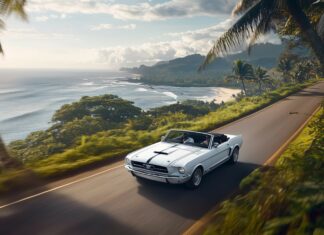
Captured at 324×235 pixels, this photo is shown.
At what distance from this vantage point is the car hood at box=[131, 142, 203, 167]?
30.6ft

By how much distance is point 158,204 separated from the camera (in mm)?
8484

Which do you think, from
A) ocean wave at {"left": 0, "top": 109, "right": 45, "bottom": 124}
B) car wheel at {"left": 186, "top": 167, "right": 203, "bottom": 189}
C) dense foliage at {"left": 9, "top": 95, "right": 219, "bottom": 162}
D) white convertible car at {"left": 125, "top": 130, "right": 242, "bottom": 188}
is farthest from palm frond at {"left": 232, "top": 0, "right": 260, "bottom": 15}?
ocean wave at {"left": 0, "top": 109, "right": 45, "bottom": 124}

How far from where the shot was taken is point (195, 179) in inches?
379

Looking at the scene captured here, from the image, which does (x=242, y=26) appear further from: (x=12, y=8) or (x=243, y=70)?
(x=243, y=70)

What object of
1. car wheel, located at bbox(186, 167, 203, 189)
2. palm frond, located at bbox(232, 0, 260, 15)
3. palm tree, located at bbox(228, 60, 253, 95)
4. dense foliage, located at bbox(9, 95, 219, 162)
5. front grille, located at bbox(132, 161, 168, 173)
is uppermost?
palm frond, located at bbox(232, 0, 260, 15)

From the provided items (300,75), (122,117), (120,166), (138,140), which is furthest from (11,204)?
(300,75)

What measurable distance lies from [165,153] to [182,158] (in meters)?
0.60

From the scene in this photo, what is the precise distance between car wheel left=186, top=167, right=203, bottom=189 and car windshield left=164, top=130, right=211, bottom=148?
1124 mm

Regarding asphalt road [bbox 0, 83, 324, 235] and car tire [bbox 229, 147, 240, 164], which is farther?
car tire [bbox 229, 147, 240, 164]

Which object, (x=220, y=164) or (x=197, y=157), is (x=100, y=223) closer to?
(x=197, y=157)

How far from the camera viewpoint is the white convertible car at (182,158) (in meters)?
9.10

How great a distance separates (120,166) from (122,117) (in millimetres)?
57287

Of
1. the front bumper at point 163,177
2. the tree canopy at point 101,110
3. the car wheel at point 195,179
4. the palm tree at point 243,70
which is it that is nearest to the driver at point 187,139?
the car wheel at point 195,179

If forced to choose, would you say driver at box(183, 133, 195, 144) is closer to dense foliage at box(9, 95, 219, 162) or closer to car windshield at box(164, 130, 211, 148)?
car windshield at box(164, 130, 211, 148)
